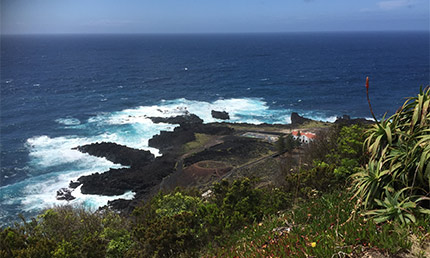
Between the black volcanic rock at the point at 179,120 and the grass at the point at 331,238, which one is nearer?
the grass at the point at 331,238

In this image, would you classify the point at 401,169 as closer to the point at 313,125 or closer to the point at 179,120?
the point at 313,125

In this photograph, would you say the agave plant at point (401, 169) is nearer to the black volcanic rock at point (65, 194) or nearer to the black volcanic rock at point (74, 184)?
the black volcanic rock at point (65, 194)

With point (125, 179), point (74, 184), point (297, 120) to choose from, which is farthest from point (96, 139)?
point (297, 120)

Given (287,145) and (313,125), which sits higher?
(287,145)

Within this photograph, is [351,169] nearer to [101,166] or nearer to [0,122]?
[101,166]

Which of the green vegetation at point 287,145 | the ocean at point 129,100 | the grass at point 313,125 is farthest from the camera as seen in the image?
the grass at point 313,125

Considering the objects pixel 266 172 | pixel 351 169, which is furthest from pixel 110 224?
pixel 266 172

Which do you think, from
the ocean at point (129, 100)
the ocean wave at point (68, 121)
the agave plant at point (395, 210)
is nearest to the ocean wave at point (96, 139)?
the ocean wave at point (68, 121)
